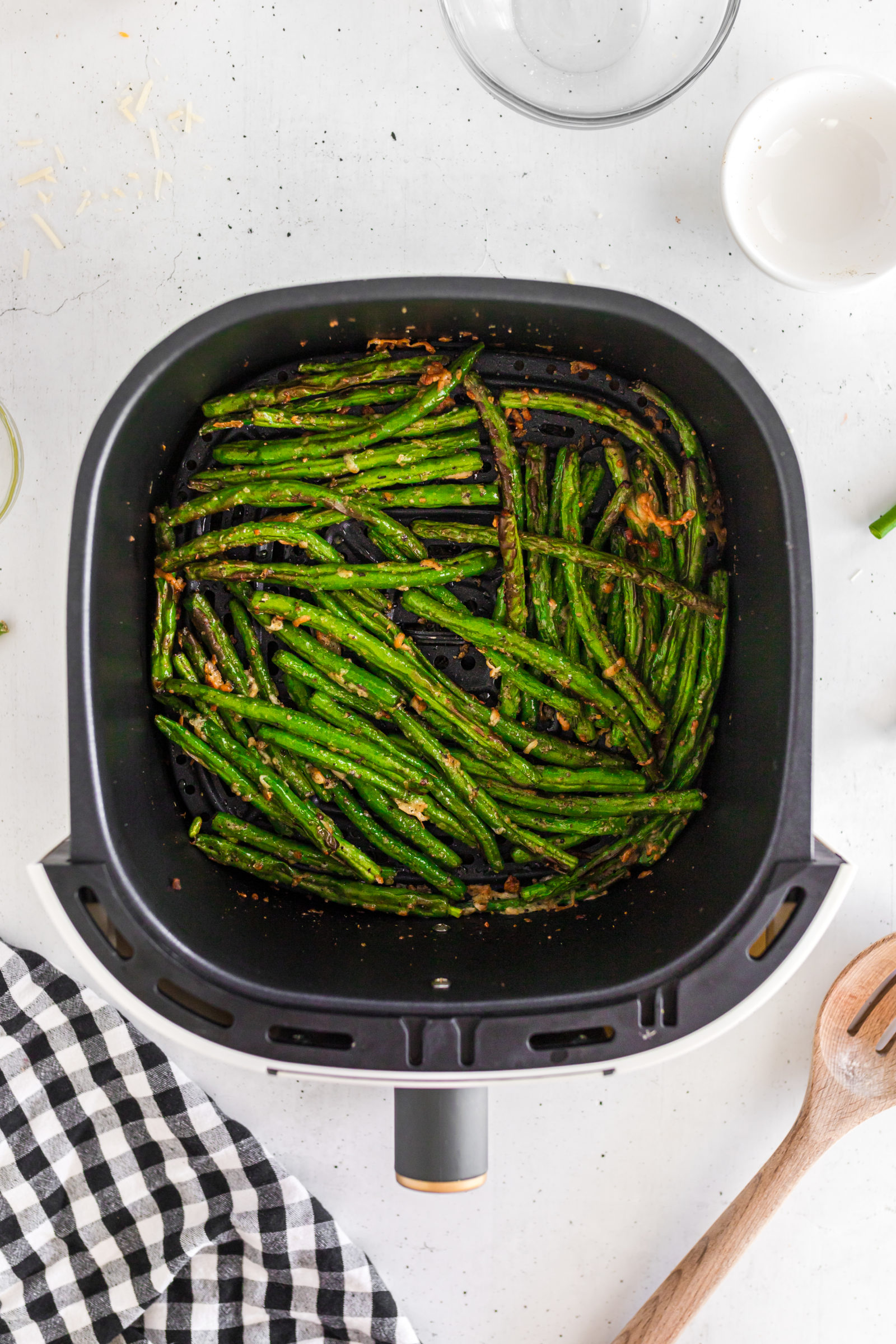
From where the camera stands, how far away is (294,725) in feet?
5.58

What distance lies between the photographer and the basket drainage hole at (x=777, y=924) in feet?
4.65

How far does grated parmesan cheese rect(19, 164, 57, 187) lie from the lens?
1.79 metres

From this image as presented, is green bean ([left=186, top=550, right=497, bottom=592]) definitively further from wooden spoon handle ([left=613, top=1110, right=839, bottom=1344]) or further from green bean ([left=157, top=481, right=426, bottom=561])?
wooden spoon handle ([left=613, top=1110, right=839, bottom=1344])

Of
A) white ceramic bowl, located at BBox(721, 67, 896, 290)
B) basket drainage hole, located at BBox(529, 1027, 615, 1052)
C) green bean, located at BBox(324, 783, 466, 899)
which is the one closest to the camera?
basket drainage hole, located at BBox(529, 1027, 615, 1052)

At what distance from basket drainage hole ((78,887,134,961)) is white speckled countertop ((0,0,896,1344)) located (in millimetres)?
448

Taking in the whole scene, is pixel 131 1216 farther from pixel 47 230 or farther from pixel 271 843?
pixel 47 230

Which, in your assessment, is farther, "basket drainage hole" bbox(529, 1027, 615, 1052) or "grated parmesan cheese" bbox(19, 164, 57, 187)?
"grated parmesan cheese" bbox(19, 164, 57, 187)

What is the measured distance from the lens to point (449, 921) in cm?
172

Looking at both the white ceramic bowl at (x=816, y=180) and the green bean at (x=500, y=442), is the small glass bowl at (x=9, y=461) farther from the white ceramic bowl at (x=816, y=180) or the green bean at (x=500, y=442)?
the white ceramic bowl at (x=816, y=180)

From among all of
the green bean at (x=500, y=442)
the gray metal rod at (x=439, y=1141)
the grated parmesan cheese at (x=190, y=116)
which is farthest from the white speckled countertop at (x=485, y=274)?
the gray metal rod at (x=439, y=1141)

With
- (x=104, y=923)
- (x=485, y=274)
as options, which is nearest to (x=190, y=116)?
(x=485, y=274)

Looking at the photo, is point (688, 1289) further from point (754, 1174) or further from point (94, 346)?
point (94, 346)

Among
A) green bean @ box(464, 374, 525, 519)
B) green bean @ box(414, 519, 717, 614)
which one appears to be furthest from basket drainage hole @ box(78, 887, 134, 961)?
green bean @ box(464, 374, 525, 519)

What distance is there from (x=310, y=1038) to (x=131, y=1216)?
781mm
